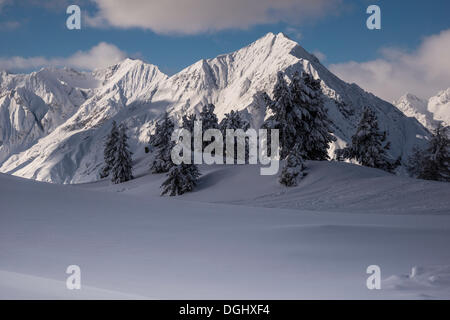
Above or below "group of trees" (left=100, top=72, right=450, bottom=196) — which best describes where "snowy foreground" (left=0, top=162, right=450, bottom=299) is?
below

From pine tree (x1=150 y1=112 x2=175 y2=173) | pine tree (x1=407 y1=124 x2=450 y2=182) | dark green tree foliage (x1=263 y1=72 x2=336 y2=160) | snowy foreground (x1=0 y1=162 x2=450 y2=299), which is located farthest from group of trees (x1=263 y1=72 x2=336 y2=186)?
snowy foreground (x1=0 y1=162 x2=450 y2=299)

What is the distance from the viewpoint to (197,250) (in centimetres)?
711

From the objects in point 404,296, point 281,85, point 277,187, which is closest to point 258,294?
point 404,296

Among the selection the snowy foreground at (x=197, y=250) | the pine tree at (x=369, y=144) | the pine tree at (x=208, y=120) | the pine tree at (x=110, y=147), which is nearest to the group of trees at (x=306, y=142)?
the pine tree at (x=369, y=144)

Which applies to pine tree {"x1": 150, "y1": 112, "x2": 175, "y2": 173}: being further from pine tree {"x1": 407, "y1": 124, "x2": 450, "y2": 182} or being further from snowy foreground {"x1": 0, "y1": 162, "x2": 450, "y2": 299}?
snowy foreground {"x1": 0, "y1": 162, "x2": 450, "y2": 299}

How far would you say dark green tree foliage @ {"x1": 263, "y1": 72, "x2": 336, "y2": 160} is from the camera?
1218 inches

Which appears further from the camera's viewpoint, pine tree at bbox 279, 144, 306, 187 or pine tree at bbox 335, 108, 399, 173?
pine tree at bbox 335, 108, 399, 173

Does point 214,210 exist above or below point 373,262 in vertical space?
above

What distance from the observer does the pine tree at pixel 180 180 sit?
108 ft

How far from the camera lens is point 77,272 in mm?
5344

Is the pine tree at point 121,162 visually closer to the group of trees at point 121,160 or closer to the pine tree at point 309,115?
the group of trees at point 121,160

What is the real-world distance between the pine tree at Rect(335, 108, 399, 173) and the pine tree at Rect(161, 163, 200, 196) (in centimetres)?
1557
